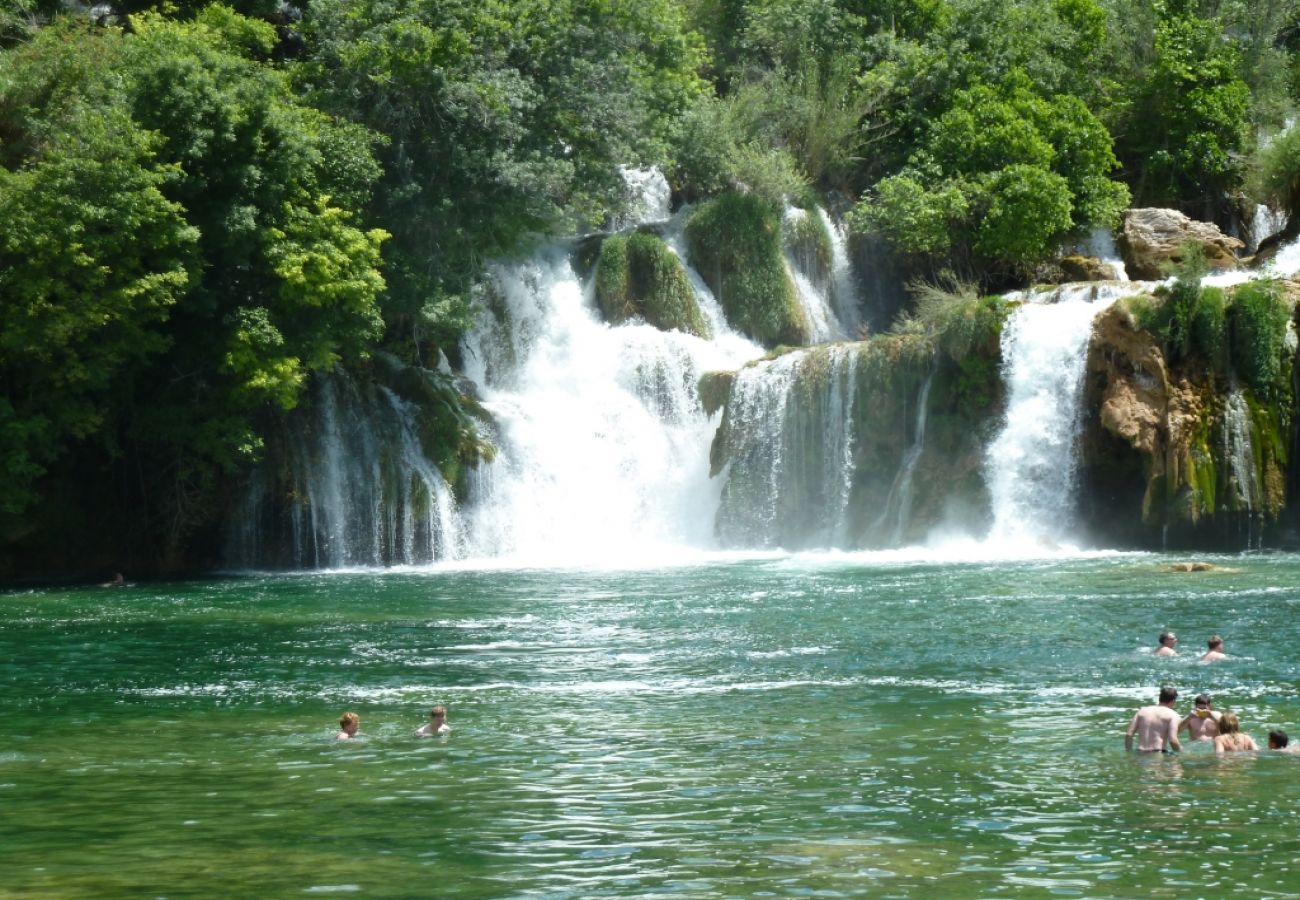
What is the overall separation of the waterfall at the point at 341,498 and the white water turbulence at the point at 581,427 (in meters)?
1.33

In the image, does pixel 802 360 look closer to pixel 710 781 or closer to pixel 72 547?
pixel 72 547

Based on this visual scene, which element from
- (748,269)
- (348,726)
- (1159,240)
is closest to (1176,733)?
(348,726)

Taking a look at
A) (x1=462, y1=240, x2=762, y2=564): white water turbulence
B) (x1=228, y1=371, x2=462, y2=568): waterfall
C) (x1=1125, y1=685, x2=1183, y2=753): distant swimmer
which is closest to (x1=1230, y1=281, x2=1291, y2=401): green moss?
(x1=462, y1=240, x2=762, y2=564): white water turbulence

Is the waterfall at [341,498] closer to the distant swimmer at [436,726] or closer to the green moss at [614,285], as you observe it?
the green moss at [614,285]

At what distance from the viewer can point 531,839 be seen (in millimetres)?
Answer: 12664

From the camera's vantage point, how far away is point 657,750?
16031 millimetres

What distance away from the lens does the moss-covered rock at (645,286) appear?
46.5 m

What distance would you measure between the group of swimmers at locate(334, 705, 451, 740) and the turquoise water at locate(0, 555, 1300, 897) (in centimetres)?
18

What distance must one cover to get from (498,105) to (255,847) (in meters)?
29.1

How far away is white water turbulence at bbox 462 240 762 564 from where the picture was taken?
42094mm

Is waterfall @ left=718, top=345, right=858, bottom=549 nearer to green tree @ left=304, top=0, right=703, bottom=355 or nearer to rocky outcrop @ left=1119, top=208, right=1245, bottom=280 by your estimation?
green tree @ left=304, top=0, right=703, bottom=355

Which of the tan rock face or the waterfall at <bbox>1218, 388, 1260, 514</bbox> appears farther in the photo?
the tan rock face

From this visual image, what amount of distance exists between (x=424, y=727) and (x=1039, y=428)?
24352 mm

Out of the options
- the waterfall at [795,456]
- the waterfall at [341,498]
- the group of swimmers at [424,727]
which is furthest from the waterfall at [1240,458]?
the group of swimmers at [424,727]
